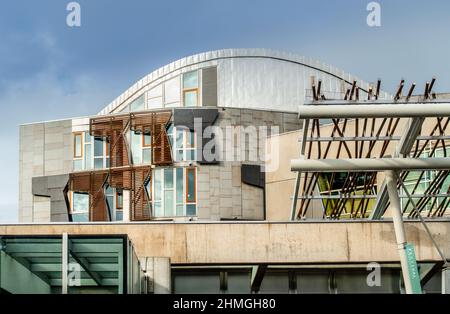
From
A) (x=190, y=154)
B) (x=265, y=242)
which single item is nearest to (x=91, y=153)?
(x=190, y=154)

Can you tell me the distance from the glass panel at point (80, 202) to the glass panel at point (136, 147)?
355cm

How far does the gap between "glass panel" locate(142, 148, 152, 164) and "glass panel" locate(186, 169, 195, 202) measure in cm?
227

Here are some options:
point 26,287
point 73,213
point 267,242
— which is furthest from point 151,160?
point 26,287

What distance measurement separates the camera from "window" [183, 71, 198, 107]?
184ft

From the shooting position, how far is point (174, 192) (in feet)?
168

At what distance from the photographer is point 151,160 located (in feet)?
170

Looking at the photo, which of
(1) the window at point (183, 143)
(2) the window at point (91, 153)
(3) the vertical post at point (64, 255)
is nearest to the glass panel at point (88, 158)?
(2) the window at point (91, 153)

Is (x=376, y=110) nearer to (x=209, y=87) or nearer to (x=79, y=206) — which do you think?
(x=79, y=206)

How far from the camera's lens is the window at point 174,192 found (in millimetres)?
50719
